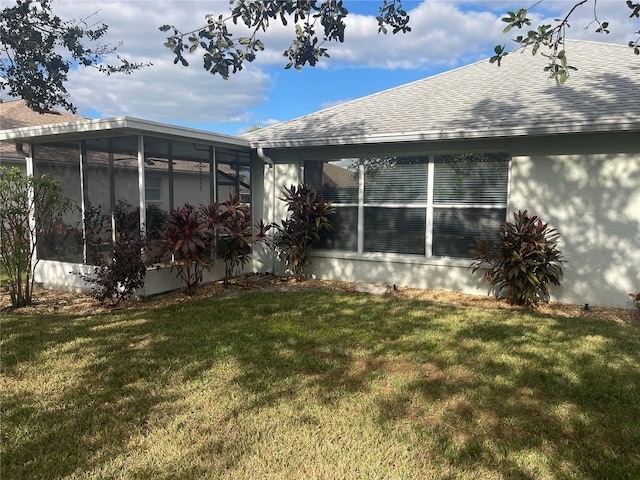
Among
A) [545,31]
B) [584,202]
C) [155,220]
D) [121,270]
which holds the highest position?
[545,31]

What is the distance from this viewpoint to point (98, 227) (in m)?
7.41

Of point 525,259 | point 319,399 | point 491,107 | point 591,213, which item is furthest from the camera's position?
point 491,107

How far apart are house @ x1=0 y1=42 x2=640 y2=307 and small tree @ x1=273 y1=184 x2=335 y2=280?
1.20ft

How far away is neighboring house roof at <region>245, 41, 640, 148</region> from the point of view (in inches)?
243

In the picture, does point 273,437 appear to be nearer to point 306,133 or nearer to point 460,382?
point 460,382

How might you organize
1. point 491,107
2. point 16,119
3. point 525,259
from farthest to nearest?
point 16,119
point 491,107
point 525,259

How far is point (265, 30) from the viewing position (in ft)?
15.5

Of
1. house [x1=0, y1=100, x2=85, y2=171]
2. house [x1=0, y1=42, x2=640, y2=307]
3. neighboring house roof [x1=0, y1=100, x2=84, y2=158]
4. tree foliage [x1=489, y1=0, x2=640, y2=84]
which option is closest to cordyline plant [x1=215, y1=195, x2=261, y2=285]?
house [x1=0, y1=42, x2=640, y2=307]

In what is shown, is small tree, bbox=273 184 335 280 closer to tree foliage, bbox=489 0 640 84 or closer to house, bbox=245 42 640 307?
house, bbox=245 42 640 307

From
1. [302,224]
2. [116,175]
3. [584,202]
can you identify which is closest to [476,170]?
[584,202]

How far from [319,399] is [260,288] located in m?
4.50

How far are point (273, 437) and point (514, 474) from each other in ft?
5.04

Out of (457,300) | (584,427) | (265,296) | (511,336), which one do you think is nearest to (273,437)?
(584,427)

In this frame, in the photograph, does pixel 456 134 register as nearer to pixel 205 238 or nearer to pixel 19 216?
pixel 205 238
